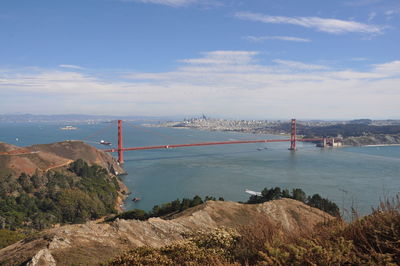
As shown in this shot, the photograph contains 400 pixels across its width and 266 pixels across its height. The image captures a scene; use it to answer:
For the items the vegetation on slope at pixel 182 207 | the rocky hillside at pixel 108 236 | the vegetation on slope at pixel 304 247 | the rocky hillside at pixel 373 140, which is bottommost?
the vegetation on slope at pixel 182 207

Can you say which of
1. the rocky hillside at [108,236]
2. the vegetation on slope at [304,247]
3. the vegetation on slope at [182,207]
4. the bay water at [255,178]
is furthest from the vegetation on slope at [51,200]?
the vegetation on slope at [304,247]

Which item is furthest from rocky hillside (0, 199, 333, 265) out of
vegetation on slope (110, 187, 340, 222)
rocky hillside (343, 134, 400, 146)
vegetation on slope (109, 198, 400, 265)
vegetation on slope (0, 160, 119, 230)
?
rocky hillside (343, 134, 400, 146)

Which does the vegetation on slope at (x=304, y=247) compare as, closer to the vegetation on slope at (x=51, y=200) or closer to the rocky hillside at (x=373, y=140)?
the vegetation on slope at (x=51, y=200)

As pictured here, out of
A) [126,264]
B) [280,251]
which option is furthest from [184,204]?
[280,251]

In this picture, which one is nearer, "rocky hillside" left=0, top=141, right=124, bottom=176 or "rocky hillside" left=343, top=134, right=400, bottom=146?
"rocky hillside" left=0, top=141, right=124, bottom=176

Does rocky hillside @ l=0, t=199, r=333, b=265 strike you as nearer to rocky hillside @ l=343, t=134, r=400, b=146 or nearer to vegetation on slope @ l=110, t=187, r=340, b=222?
vegetation on slope @ l=110, t=187, r=340, b=222

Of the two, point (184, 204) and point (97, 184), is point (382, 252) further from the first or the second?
point (97, 184)
